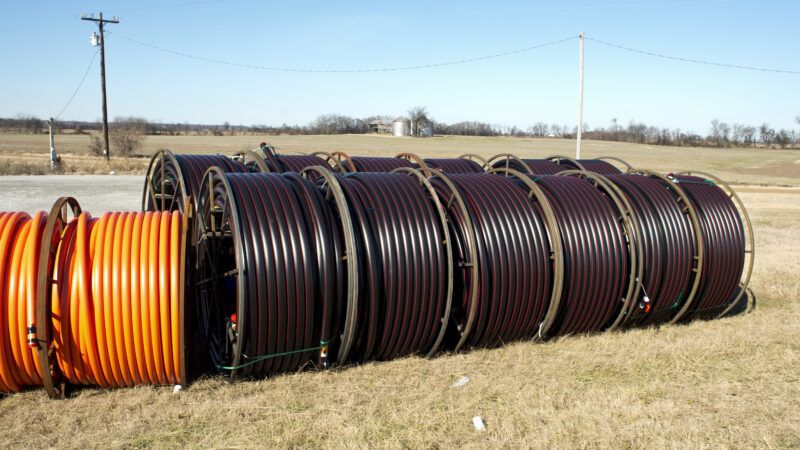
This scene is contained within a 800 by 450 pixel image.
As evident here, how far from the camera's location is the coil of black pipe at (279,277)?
6102 mm

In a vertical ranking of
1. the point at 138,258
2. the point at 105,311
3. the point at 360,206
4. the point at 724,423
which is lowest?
the point at 724,423

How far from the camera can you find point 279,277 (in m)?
6.12

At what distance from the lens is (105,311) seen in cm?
584

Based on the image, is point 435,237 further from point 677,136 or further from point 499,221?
point 677,136

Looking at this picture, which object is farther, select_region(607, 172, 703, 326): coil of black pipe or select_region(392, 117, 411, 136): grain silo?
select_region(392, 117, 411, 136): grain silo

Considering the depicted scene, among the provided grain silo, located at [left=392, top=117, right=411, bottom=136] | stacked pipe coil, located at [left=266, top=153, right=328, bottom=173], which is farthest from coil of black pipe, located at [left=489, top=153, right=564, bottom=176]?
grain silo, located at [left=392, top=117, right=411, bottom=136]

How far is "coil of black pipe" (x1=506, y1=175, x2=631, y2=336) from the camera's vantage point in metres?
7.62

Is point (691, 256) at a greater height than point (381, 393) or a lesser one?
greater

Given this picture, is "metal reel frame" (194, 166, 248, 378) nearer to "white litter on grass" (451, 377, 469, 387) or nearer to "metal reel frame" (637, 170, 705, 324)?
"white litter on grass" (451, 377, 469, 387)

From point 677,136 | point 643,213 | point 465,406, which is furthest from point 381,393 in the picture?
point 677,136

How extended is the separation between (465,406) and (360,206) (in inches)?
94.5

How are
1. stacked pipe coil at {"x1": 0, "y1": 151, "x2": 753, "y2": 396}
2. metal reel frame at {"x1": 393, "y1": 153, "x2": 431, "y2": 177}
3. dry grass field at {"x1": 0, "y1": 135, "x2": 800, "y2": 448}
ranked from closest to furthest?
1. dry grass field at {"x1": 0, "y1": 135, "x2": 800, "y2": 448}
2. stacked pipe coil at {"x1": 0, "y1": 151, "x2": 753, "y2": 396}
3. metal reel frame at {"x1": 393, "y1": 153, "x2": 431, "y2": 177}

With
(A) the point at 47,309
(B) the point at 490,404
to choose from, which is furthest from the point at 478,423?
(A) the point at 47,309

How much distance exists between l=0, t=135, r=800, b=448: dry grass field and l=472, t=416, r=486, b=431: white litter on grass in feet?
0.16
